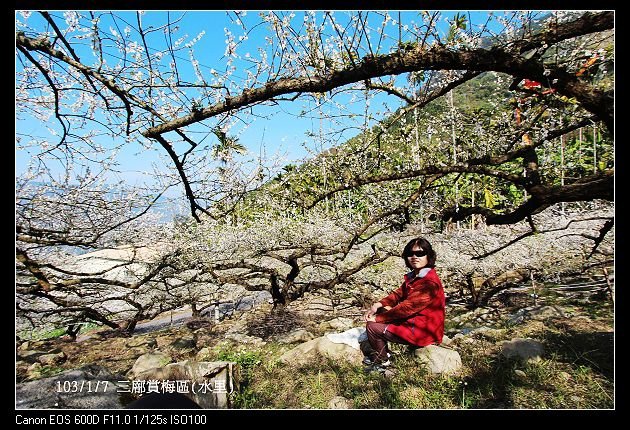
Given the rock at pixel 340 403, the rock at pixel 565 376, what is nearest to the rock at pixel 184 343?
the rock at pixel 340 403

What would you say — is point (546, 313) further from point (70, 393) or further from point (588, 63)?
point (70, 393)

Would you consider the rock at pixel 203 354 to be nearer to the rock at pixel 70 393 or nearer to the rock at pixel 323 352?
the rock at pixel 323 352

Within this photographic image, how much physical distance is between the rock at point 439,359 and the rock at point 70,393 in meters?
1.60

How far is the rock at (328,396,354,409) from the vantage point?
1.71 m

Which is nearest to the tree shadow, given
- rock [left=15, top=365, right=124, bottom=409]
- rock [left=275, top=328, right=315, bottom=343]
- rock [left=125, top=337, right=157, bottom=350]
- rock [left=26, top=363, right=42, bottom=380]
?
rock [left=275, top=328, right=315, bottom=343]

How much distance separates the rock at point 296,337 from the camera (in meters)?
3.11

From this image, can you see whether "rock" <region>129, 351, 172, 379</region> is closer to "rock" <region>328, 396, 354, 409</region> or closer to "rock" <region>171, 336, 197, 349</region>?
"rock" <region>171, 336, 197, 349</region>

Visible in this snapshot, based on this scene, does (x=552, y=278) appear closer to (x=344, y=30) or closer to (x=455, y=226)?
(x=455, y=226)

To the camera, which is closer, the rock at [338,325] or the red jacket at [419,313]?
the red jacket at [419,313]

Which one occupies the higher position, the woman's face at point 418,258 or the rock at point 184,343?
the woman's face at point 418,258

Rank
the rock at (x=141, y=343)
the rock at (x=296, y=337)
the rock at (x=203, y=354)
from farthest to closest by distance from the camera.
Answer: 1. the rock at (x=141, y=343)
2. the rock at (x=296, y=337)
3. the rock at (x=203, y=354)

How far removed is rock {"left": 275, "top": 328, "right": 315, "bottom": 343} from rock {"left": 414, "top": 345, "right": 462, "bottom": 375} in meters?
1.44

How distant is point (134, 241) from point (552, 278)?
5.04m
